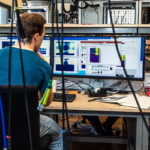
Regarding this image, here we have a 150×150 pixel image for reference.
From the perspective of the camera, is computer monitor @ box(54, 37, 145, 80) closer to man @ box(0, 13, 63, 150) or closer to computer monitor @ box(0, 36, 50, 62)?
computer monitor @ box(0, 36, 50, 62)

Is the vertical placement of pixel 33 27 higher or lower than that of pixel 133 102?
higher

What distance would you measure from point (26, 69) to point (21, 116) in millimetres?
267

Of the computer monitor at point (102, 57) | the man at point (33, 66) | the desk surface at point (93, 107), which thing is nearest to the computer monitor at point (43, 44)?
the computer monitor at point (102, 57)

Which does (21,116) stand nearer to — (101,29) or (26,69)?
(26,69)

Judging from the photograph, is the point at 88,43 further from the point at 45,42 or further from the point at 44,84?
the point at 44,84

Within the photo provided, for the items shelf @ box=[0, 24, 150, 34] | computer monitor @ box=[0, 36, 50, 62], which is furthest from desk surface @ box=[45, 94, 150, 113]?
shelf @ box=[0, 24, 150, 34]

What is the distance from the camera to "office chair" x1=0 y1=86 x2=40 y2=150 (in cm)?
93

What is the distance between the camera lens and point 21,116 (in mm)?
983

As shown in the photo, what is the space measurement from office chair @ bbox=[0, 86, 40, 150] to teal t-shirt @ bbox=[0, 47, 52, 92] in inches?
5.1

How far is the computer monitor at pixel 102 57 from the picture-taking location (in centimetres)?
176

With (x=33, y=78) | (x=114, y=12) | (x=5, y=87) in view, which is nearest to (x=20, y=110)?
(x=5, y=87)

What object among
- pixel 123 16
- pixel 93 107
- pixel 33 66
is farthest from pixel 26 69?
pixel 123 16

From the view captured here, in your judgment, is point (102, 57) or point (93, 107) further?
point (102, 57)

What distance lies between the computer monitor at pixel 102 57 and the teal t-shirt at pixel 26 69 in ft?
1.99
